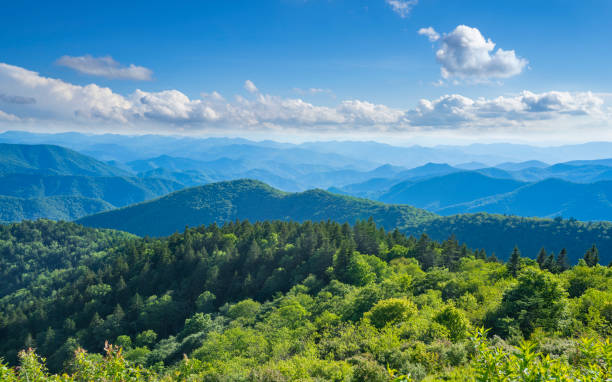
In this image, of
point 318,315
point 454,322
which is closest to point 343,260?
point 318,315

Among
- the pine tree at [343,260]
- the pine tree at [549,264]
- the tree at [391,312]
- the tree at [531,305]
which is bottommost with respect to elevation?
the pine tree at [343,260]

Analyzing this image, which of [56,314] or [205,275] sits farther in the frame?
[56,314]

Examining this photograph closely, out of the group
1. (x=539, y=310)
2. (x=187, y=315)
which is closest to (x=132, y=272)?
(x=187, y=315)

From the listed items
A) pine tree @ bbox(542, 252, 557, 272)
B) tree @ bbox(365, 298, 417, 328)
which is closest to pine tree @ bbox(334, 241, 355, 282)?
tree @ bbox(365, 298, 417, 328)

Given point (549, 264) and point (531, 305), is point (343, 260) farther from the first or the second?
point (549, 264)

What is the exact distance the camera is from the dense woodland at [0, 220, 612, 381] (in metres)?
22.2

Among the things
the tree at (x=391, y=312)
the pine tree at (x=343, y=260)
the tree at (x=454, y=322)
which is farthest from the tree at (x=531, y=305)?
the pine tree at (x=343, y=260)

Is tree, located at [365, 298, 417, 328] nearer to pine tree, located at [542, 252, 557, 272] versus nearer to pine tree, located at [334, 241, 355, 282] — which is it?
pine tree, located at [334, 241, 355, 282]

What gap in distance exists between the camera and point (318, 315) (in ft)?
172

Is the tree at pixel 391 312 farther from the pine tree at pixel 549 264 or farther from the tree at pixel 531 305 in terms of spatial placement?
the pine tree at pixel 549 264

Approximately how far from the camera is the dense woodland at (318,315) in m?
22.2

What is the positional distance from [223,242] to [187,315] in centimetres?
3279

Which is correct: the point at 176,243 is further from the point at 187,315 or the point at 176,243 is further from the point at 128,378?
the point at 128,378

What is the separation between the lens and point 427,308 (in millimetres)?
40281
